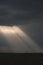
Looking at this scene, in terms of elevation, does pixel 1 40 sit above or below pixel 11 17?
below

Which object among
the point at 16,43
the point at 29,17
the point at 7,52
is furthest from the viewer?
the point at 29,17

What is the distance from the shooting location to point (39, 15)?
20.4ft

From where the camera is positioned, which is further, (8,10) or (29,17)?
(8,10)

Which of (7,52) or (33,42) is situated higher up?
(33,42)

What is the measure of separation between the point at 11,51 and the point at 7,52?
0.36 feet

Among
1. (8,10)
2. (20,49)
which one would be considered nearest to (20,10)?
(8,10)

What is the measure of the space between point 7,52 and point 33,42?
2.79 feet

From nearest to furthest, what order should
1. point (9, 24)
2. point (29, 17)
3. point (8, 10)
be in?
point (9, 24) < point (29, 17) < point (8, 10)

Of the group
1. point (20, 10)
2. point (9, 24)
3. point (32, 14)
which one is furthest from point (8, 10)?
point (9, 24)

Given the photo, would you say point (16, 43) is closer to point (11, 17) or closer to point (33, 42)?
point (33, 42)
